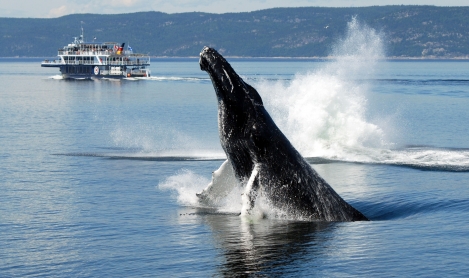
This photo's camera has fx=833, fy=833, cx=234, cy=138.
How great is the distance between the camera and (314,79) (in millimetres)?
37125

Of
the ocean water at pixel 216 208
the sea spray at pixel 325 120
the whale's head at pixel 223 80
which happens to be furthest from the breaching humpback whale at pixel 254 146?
the sea spray at pixel 325 120

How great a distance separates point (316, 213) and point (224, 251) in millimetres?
2175

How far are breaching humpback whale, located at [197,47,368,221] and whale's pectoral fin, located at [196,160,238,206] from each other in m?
0.90

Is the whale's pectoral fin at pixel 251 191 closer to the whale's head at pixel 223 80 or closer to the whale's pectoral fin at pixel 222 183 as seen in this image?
the whale's pectoral fin at pixel 222 183

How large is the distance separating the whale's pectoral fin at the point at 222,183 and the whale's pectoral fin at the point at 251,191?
1.13 metres

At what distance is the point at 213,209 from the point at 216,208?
0.07m

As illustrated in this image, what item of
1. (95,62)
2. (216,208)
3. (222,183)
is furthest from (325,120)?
(95,62)

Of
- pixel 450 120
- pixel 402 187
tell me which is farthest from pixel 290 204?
pixel 450 120

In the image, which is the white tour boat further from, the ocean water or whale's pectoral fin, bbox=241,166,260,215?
whale's pectoral fin, bbox=241,166,260,215

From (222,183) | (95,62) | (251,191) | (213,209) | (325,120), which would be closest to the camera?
(251,191)

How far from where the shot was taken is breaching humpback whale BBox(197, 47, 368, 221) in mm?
15320

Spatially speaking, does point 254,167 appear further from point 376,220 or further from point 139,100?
point 139,100

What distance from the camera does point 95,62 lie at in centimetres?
12669

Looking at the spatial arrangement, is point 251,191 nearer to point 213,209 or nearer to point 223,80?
point 223,80
